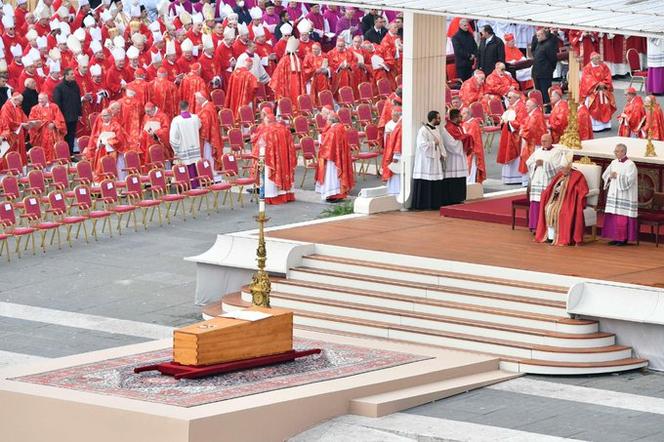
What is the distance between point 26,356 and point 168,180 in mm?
9506

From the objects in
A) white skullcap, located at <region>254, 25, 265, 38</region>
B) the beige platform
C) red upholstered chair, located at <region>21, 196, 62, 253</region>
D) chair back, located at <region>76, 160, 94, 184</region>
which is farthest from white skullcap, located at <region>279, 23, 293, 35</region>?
the beige platform

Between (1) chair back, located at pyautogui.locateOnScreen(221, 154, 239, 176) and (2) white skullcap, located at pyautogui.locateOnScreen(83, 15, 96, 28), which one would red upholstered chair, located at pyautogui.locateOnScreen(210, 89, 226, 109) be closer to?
(2) white skullcap, located at pyautogui.locateOnScreen(83, 15, 96, 28)

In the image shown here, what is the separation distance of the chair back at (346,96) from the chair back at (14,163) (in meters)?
6.88

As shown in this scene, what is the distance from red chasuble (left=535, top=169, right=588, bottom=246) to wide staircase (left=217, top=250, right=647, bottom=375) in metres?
1.80

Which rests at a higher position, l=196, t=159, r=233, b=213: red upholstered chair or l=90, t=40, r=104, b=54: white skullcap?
l=90, t=40, r=104, b=54: white skullcap

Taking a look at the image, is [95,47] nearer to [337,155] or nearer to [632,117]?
[337,155]

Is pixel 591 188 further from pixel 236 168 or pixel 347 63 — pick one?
pixel 347 63

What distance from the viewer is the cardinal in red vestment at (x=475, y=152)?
29.8 m

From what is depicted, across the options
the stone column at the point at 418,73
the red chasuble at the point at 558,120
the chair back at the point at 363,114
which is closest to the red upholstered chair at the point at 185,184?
the stone column at the point at 418,73

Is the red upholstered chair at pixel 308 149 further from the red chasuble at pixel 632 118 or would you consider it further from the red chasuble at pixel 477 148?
the red chasuble at pixel 632 118

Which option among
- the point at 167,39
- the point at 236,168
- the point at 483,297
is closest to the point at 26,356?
the point at 483,297

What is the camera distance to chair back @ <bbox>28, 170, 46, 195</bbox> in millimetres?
28812

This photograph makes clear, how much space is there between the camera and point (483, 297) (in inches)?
911

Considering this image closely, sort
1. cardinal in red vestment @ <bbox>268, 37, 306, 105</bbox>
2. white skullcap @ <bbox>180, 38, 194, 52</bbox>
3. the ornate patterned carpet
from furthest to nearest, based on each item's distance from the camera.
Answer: white skullcap @ <bbox>180, 38, 194, 52</bbox>
cardinal in red vestment @ <bbox>268, 37, 306, 105</bbox>
the ornate patterned carpet
